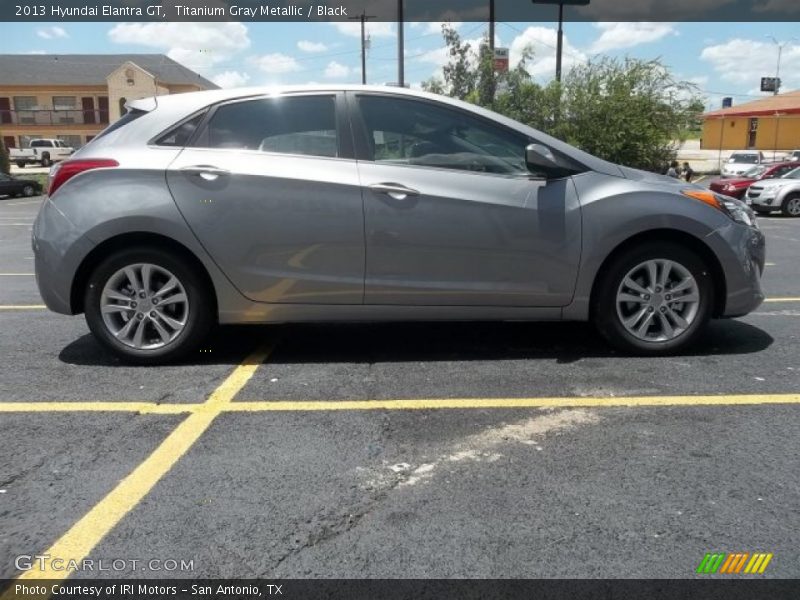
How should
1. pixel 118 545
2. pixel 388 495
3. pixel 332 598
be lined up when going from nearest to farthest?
pixel 332 598, pixel 118 545, pixel 388 495

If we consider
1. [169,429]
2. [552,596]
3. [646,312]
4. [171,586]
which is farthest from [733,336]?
[171,586]

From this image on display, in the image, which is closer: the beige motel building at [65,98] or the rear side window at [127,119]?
the rear side window at [127,119]

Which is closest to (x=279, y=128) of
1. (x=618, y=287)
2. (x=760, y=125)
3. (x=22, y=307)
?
(x=618, y=287)

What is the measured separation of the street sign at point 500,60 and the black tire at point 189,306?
25860 millimetres

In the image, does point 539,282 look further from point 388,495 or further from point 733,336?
point 388,495

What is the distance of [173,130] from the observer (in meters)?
4.47

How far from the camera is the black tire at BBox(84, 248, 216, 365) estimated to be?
4414 mm

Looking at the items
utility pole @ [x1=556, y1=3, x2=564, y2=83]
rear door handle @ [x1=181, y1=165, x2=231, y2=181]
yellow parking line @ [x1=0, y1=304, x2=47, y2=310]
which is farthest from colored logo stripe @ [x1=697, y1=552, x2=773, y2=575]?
utility pole @ [x1=556, y1=3, x2=564, y2=83]

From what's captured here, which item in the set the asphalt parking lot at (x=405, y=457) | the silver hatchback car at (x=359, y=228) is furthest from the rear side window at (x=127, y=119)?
the asphalt parking lot at (x=405, y=457)

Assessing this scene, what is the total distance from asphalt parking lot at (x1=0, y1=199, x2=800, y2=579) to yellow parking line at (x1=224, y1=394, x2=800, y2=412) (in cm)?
2

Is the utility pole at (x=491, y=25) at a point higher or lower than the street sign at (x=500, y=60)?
higher

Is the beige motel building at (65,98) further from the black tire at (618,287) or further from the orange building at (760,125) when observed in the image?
the black tire at (618,287)

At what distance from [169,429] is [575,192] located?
2.75 meters

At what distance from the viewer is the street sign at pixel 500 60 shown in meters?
28.2
